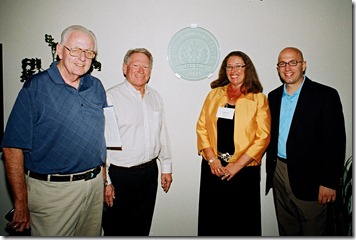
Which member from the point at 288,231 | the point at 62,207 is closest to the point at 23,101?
the point at 62,207

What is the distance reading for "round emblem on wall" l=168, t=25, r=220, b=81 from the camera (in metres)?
2.49

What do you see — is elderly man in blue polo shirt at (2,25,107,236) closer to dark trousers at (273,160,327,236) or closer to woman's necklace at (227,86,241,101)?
woman's necklace at (227,86,241,101)

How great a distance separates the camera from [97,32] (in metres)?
2.46

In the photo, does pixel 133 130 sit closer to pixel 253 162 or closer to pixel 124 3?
pixel 253 162

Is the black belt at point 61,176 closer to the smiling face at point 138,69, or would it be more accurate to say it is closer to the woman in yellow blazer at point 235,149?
the smiling face at point 138,69

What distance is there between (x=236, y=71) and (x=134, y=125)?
1.07 meters

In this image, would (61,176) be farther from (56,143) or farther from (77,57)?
(77,57)

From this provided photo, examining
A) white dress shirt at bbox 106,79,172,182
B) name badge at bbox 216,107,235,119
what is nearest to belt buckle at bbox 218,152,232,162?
name badge at bbox 216,107,235,119

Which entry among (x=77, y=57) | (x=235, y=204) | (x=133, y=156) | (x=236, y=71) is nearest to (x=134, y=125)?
(x=133, y=156)

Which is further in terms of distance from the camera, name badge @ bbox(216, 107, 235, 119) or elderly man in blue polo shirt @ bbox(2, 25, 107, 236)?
name badge @ bbox(216, 107, 235, 119)

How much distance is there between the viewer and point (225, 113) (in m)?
2.14

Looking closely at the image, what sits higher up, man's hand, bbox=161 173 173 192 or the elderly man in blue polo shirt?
the elderly man in blue polo shirt

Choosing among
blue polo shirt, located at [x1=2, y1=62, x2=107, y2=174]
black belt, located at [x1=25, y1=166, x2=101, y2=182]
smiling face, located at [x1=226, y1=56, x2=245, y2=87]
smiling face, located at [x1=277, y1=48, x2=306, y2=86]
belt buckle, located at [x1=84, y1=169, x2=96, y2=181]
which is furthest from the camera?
smiling face, located at [x1=226, y1=56, x2=245, y2=87]

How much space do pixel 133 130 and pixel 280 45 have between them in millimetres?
1801
